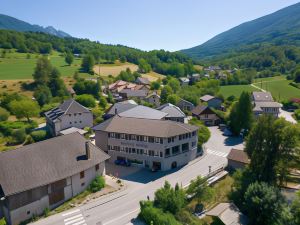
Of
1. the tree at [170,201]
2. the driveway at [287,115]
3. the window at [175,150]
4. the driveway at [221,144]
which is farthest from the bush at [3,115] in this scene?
the driveway at [287,115]

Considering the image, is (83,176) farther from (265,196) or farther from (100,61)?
(100,61)

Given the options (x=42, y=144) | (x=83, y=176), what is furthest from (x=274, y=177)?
(x=42, y=144)

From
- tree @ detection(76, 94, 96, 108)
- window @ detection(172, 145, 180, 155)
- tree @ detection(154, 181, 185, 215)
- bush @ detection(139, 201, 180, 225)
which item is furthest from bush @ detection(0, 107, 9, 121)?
tree @ detection(154, 181, 185, 215)

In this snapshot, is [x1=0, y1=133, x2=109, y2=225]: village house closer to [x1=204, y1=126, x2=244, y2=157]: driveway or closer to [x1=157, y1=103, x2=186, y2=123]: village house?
[x1=204, y1=126, x2=244, y2=157]: driveway

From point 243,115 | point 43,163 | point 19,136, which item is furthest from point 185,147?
point 19,136

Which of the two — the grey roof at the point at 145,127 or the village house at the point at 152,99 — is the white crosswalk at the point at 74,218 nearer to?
the grey roof at the point at 145,127

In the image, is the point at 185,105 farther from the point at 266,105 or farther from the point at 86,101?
the point at 86,101

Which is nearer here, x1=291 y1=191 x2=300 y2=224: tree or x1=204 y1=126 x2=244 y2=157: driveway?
x1=291 y1=191 x2=300 y2=224: tree
